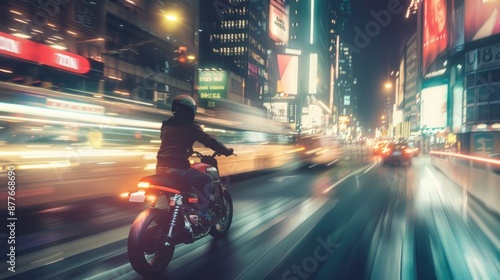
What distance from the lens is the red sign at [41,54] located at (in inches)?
536

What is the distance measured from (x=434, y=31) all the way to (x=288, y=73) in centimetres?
2696

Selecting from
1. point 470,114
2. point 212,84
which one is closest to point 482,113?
point 470,114

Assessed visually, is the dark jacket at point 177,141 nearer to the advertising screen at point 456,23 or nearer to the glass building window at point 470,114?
the glass building window at point 470,114

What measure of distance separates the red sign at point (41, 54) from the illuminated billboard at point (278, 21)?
107 ft

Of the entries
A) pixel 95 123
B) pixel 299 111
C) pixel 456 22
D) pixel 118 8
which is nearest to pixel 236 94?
pixel 299 111

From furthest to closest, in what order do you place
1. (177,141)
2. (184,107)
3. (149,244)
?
(184,107) → (177,141) → (149,244)

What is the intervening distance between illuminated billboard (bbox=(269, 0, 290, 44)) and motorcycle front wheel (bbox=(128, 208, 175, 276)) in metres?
45.6

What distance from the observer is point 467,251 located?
5723 mm

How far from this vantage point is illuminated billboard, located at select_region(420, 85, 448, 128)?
71.1 metres

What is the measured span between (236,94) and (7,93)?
6922 centimetres

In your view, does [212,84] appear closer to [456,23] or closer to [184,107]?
[456,23]

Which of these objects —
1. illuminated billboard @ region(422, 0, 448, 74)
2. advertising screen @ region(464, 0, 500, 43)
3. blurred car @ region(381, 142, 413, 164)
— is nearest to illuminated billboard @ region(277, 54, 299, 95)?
illuminated billboard @ region(422, 0, 448, 74)

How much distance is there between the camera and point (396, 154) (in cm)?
2623

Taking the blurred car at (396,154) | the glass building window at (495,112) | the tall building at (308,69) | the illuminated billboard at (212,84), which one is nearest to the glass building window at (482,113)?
the glass building window at (495,112)
